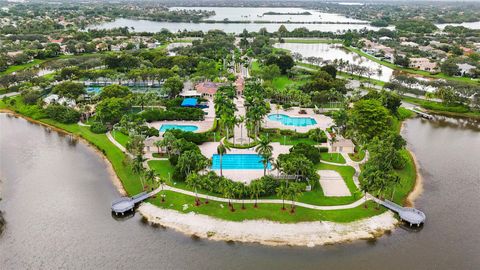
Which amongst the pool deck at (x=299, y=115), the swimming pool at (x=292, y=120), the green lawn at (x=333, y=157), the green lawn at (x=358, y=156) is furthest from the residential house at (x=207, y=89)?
the green lawn at (x=358, y=156)

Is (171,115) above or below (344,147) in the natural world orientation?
above

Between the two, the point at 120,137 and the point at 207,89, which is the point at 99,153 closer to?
the point at 120,137

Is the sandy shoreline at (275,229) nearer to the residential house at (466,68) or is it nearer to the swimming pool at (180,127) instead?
the swimming pool at (180,127)

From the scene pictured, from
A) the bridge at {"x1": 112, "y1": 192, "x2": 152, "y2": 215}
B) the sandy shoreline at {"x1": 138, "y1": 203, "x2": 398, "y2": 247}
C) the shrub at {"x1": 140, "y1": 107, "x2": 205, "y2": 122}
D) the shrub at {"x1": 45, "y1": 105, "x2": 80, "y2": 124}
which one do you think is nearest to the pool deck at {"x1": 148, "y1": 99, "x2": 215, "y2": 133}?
the shrub at {"x1": 140, "y1": 107, "x2": 205, "y2": 122}

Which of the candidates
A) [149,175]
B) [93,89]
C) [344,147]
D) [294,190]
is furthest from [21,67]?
[294,190]

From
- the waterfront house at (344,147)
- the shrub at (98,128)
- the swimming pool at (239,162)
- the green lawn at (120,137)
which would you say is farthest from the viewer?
the shrub at (98,128)

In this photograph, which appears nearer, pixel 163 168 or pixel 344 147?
pixel 163 168
